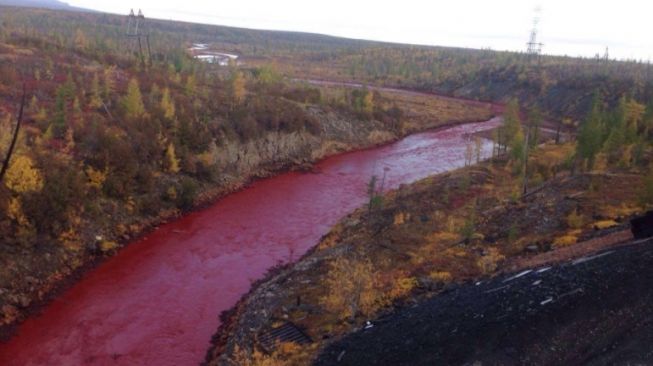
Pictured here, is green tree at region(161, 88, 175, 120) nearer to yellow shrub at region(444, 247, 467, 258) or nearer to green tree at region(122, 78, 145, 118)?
green tree at region(122, 78, 145, 118)

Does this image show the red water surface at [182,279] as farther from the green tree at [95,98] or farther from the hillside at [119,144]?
the green tree at [95,98]

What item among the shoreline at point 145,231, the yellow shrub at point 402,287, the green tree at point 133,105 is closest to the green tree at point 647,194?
the yellow shrub at point 402,287

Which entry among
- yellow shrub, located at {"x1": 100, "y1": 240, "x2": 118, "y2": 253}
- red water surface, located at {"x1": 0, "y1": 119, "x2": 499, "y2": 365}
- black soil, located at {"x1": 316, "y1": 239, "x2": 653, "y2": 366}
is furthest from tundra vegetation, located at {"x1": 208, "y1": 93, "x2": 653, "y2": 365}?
yellow shrub, located at {"x1": 100, "y1": 240, "x2": 118, "y2": 253}

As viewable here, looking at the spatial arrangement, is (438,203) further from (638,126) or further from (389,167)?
(638,126)

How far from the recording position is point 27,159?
88.2ft

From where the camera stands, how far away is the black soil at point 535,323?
42.6 ft

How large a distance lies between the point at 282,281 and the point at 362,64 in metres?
134

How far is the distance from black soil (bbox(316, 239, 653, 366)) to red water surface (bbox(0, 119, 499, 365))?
8.55 m

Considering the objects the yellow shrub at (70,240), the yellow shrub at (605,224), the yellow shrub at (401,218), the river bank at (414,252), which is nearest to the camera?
the river bank at (414,252)

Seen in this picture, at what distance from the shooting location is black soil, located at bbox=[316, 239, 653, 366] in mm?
→ 12977

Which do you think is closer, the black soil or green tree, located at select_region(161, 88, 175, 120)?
the black soil

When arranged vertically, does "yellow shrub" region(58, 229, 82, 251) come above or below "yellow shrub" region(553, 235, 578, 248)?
below

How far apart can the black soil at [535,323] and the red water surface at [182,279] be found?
28.1ft

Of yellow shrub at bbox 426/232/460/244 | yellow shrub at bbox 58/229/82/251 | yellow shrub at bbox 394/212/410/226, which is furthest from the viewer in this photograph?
yellow shrub at bbox 394/212/410/226
